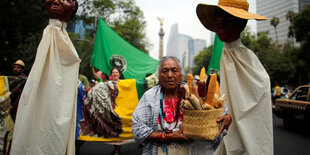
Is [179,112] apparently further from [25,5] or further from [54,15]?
[25,5]

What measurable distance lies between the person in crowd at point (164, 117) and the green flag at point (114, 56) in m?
4.92

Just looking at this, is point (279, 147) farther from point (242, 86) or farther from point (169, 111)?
point (169, 111)

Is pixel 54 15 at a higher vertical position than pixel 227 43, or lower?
higher

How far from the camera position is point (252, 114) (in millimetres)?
1967

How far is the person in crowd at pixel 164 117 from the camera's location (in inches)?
77.6

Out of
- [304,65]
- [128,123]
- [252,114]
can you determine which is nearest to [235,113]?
[252,114]

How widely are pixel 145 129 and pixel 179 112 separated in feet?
1.27

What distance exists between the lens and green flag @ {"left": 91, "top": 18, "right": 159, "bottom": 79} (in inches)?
278

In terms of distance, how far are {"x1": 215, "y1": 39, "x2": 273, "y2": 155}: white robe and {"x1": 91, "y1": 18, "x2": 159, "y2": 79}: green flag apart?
17.5ft

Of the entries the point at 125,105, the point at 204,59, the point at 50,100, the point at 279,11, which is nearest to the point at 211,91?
the point at 50,100

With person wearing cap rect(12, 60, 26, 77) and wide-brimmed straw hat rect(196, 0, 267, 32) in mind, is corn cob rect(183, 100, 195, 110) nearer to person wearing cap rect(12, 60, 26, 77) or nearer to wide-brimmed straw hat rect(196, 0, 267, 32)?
wide-brimmed straw hat rect(196, 0, 267, 32)

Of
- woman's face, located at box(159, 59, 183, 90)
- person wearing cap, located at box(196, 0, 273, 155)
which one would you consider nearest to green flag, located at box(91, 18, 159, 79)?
woman's face, located at box(159, 59, 183, 90)

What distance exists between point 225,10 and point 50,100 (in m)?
1.81

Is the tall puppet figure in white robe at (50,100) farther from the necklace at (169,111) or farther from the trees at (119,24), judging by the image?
the trees at (119,24)
